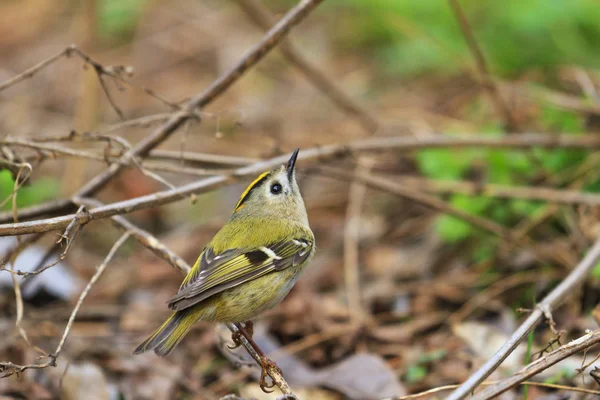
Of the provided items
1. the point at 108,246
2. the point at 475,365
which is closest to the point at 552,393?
the point at 475,365

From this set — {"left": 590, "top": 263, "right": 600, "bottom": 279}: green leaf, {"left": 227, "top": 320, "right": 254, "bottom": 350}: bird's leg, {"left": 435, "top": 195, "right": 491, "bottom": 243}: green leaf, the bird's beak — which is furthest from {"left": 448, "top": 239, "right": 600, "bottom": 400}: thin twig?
the bird's beak

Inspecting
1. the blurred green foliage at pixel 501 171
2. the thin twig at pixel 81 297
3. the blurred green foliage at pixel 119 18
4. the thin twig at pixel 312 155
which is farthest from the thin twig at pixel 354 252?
the blurred green foliage at pixel 119 18

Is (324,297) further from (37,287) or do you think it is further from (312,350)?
(37,287)

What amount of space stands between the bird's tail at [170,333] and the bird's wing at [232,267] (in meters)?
0.08

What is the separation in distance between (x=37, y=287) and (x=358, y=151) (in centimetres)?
223

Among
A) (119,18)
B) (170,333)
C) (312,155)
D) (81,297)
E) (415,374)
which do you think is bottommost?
(415,374)

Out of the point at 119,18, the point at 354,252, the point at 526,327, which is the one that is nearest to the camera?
the point at 526,327

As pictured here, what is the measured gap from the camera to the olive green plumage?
295cm

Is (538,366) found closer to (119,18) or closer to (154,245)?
(154,245)

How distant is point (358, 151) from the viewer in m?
4.21

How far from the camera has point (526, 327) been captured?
2596 millimetres

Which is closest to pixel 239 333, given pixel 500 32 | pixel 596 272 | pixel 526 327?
pixel 526 327

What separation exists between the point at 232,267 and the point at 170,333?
46cm

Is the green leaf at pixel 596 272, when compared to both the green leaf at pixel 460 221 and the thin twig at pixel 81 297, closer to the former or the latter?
the green leaf at pixel 460 221
